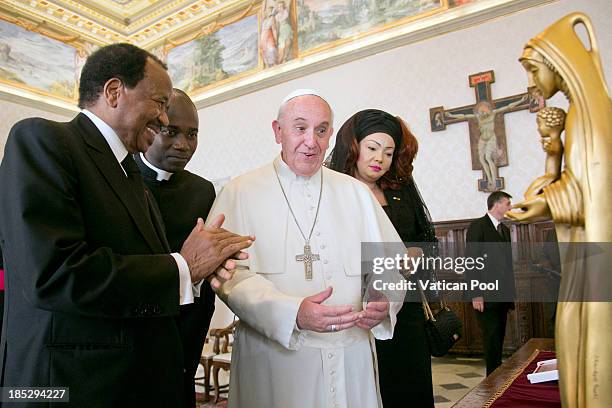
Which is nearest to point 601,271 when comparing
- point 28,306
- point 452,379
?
point 28,306

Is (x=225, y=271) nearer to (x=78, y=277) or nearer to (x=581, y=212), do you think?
(x=78, y=277)

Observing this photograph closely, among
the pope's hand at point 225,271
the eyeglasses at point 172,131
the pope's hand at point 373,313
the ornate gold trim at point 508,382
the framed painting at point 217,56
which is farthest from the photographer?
the framed painting at point 217,56

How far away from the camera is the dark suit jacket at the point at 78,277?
1394mm

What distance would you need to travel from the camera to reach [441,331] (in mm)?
2723

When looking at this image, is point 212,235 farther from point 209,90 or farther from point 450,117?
point 209,90

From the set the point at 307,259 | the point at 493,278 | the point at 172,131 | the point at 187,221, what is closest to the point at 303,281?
the point at 307,259

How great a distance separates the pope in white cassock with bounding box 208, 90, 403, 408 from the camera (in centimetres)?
192

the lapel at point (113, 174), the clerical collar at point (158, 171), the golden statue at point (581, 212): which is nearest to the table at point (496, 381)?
the golden statue at point (581, 212)

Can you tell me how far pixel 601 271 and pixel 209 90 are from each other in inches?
474

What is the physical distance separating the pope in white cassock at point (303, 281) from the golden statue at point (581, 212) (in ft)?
2.96

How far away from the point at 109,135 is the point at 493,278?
6.30 m

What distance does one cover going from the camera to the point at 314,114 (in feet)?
7.43

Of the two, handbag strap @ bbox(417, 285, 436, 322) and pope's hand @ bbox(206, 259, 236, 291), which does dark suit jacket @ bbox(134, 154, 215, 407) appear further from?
handbag strap @ bbox(417, 285, 436, 322)

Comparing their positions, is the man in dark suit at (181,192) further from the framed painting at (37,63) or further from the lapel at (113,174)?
the framed painting at (37,63)
